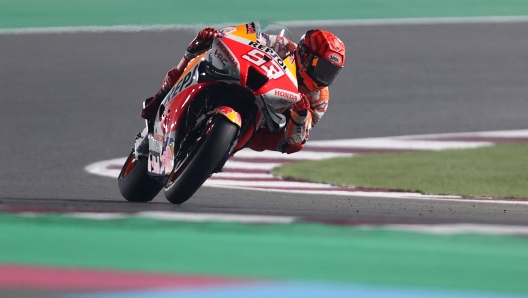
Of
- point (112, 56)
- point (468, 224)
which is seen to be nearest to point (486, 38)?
point (112, 56)

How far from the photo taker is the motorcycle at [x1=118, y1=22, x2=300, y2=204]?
17.4ft

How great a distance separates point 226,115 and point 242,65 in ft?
1.18

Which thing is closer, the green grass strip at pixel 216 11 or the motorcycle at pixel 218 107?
the motorcycle at pixel 218 107

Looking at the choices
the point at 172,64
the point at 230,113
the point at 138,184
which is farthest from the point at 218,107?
the point at 172,64

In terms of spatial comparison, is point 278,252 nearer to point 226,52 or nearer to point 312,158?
point 226,52

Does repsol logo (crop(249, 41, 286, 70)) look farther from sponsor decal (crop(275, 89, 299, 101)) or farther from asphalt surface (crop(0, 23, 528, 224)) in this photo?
asphalt surface (crop(0, 23, 528, 224))

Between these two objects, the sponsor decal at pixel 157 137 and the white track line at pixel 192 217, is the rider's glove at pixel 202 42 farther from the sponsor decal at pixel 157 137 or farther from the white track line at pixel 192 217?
the white track line at pixel 192 217

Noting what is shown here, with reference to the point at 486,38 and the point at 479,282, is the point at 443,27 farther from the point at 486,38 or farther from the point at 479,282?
the point at 479,282

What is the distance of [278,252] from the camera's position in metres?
4.16

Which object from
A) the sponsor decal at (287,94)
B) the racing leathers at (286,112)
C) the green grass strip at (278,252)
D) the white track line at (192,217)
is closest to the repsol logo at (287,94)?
the sponsor decal at (287,94)

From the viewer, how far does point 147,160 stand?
631 centimetres

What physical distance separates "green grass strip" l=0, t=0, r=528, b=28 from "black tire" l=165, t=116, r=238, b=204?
7.31 meters

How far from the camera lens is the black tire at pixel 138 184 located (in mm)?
6398

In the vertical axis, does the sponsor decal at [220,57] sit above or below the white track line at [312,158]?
above
